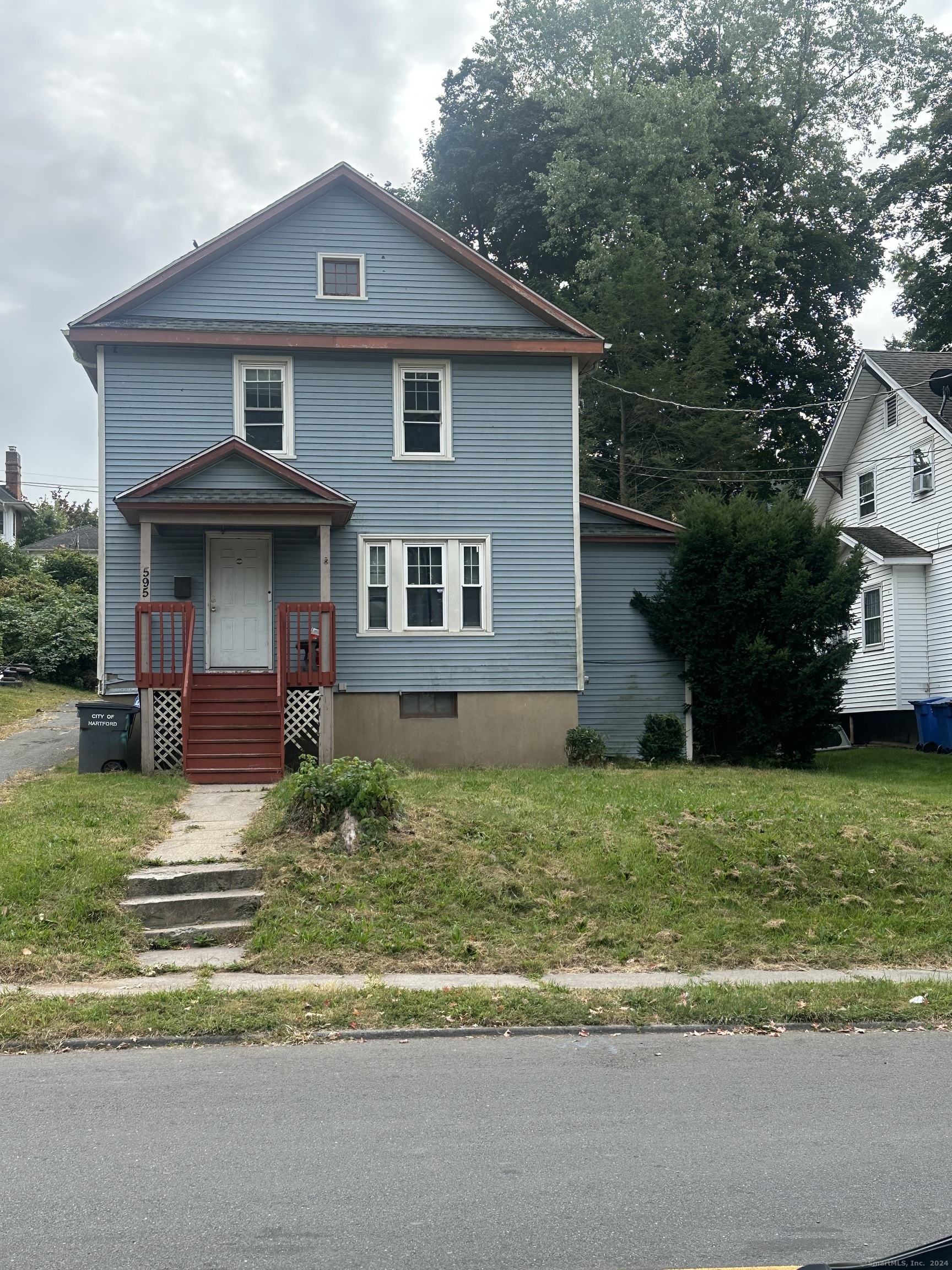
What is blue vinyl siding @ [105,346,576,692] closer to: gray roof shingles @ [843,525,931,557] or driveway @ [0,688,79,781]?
driveway @ [0,688,79,781]

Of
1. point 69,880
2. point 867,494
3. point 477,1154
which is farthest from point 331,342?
point 477,1154

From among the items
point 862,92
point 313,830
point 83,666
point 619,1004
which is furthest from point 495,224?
point 619,1004

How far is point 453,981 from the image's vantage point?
834 centimetres

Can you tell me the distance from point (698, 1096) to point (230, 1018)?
2.91 meters

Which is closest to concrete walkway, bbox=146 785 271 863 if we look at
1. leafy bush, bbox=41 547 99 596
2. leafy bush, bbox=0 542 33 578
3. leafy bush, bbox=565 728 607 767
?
leafy bush, bbox=565 728 607 767

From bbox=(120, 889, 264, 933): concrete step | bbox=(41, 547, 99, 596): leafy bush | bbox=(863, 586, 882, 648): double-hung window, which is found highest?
bbox=(41, 547, 99, 596): leafy bush

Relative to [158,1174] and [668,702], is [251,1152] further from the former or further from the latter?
[668,702]

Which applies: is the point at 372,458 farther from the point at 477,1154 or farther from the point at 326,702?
the point at 477,1154

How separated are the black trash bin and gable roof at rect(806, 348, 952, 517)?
696 inches

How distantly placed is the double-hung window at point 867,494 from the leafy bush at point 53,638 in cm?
2096

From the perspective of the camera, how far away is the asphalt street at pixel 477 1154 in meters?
→ 4.31

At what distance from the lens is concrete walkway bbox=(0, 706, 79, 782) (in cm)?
1791

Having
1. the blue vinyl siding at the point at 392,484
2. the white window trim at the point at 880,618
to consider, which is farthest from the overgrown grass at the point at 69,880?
the white window trim at the point at 880,618

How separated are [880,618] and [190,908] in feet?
66.7
